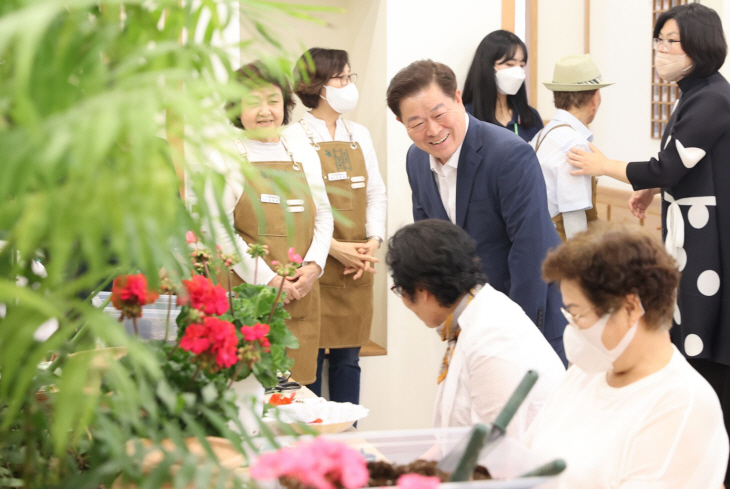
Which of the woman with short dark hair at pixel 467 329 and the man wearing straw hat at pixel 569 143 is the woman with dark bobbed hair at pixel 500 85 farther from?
the woman with short dark hair at pixel 467 329

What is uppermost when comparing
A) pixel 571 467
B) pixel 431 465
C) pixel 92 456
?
pixel 92 456

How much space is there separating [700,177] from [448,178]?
102 centimetres

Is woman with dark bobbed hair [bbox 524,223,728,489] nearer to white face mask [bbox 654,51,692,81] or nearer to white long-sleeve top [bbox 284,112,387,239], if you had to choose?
white face mask [bbox 654,51,692,81]

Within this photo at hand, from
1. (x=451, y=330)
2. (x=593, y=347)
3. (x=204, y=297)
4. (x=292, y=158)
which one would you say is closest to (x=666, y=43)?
(x=292, y=158)

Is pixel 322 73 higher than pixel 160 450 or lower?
higher

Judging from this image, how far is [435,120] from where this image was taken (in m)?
2.82

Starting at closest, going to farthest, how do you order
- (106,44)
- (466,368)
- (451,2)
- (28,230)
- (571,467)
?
(28,230), (106,44), (571,467), (466,368), (451,2)

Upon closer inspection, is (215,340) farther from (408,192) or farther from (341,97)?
(408,192)

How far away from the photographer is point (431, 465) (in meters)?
1.24

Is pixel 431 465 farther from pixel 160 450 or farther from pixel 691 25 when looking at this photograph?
pixel 691 25

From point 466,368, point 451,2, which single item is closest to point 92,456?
point 466,368

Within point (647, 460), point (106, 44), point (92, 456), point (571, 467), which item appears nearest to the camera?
point (106, 44)

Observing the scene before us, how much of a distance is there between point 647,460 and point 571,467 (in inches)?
6.3

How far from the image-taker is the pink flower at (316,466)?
77cm
